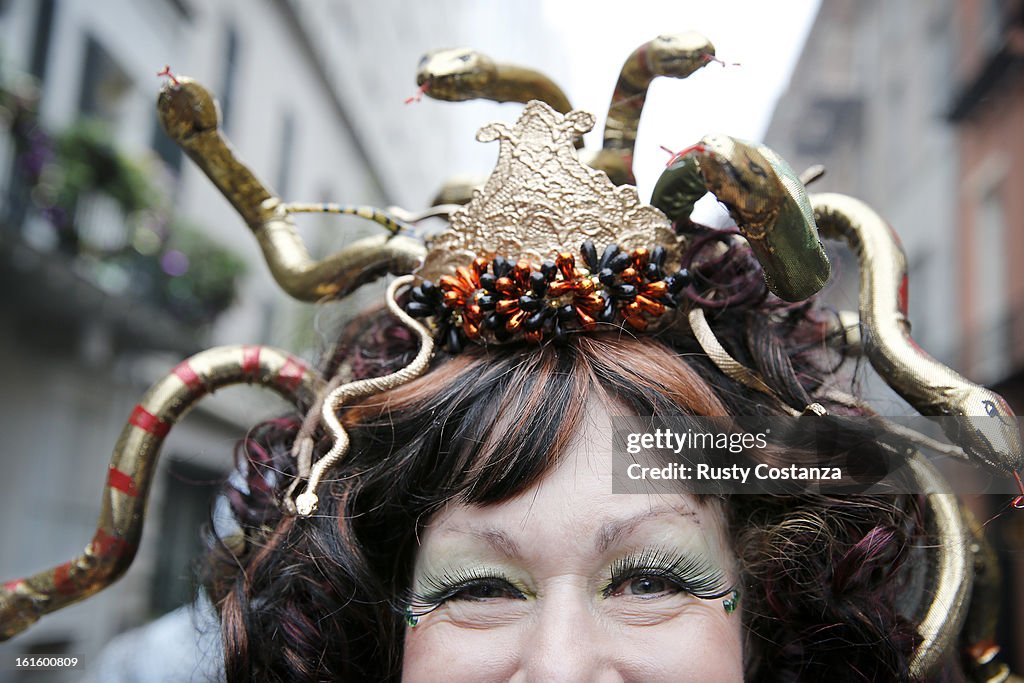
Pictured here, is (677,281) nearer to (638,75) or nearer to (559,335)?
(559,335)

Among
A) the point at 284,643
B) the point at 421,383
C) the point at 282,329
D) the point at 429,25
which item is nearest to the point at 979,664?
the point at 421,383

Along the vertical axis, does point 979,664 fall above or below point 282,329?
A: below

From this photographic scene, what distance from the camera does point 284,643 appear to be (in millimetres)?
1467

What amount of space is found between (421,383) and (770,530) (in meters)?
0.60

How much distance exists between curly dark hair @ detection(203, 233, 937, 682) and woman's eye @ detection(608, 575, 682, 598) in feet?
0.58

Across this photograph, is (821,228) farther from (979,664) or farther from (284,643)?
(284,643)

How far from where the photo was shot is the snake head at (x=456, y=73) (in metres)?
1.50

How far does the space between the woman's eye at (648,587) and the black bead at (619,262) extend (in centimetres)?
46

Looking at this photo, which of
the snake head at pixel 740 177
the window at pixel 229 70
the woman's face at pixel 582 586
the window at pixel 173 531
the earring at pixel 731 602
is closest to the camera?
the snake head at pixel 740 177

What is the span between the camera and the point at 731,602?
1.30 metres

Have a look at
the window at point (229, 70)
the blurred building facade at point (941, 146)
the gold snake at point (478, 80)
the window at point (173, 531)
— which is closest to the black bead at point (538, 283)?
the gold snake at point (478, 80)

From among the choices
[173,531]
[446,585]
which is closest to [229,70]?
[173,531]

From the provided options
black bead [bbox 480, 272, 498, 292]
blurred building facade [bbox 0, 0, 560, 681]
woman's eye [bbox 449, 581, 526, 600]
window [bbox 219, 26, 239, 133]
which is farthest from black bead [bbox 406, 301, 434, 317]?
window [bbox 219, 26, 239, 133]

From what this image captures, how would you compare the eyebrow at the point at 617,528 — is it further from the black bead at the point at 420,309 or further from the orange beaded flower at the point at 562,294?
the black bead at the point at 420,309
